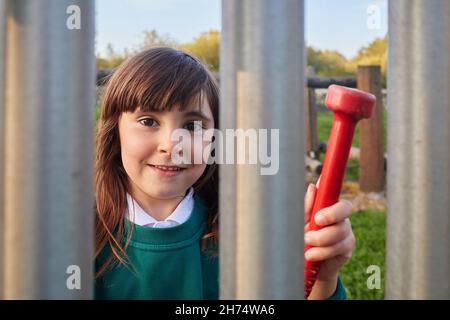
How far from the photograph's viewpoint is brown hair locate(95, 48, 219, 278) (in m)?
1.20

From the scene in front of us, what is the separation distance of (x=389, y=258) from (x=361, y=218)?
357cm

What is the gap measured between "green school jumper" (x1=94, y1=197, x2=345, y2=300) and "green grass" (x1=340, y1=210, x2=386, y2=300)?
1.51m

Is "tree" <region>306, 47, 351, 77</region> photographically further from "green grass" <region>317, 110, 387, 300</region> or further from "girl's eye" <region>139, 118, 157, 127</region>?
"girl's eye" <region>139, 118, 157, 127</region>

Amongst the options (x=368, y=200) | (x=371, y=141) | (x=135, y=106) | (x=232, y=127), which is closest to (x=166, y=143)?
(x=135, y=106)

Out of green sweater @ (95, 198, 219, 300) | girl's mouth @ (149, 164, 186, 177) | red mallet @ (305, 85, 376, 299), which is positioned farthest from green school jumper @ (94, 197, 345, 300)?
red mallet @ (305, 85, 376, 299)

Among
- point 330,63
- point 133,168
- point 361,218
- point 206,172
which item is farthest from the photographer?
point 330,63

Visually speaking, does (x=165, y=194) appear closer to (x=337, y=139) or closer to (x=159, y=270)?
(x=159, y=270)

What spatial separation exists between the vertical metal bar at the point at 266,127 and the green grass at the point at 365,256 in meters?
2.19

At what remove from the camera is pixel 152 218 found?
4.04 feet

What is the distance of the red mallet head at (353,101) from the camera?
0.80 meters

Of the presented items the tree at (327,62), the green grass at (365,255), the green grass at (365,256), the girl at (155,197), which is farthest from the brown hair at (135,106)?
the tree at (327,62)

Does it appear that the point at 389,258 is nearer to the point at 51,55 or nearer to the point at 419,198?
the point at 419,198
